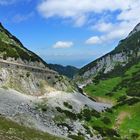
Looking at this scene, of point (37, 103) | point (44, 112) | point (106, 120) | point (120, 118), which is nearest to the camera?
point (44, 112)

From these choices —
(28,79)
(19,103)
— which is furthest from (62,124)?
(28,79)

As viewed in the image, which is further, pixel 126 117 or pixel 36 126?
pixel 126 117

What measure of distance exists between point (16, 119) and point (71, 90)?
61898 millimetres

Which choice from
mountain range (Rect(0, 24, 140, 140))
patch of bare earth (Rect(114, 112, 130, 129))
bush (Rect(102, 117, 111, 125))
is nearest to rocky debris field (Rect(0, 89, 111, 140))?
mountain range (Rect(0, 24, 140, 140))

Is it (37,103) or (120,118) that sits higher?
(37,103)

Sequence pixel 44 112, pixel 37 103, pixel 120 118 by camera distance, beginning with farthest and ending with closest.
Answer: pixel 120 118, pixel 37 103, pixel 44 112

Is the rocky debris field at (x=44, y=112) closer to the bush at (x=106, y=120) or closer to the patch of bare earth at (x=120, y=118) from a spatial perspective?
the bush at (x=106, y=120)

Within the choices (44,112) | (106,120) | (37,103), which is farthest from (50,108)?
(106,120)

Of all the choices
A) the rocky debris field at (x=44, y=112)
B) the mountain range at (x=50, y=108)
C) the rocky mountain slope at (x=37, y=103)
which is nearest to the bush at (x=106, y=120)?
the mountain range at (x=50, y=108)

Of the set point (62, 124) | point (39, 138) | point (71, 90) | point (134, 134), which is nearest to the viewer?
point (39, 138)

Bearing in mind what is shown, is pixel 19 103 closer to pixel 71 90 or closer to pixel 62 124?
pixel 62 124

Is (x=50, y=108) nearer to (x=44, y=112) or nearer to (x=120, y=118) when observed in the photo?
(x=44, y=112)

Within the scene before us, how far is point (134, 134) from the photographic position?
3957 inches

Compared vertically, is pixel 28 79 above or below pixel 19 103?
above
